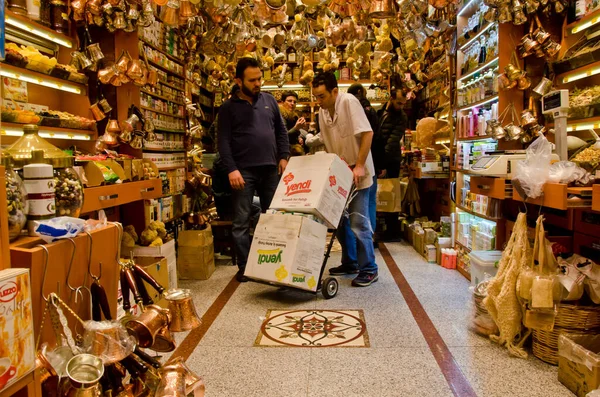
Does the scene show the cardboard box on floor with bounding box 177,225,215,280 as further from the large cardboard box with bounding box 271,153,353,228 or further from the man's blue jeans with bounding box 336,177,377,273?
the man's blue jeans with bounding box 336,177,377,273

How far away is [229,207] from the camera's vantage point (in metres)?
4.63

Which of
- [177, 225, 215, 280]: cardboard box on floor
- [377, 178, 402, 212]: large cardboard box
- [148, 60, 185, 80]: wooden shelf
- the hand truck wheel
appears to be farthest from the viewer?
[377, 178, 402, 212]: large cardboard box

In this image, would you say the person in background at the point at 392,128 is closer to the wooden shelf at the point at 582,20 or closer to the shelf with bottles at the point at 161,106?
the wooden shelf at the point at 582,20

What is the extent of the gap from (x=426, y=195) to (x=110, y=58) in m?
4.03

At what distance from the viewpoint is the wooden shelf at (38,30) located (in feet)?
9.27

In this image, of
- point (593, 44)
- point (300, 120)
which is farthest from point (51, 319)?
point (300, 120)

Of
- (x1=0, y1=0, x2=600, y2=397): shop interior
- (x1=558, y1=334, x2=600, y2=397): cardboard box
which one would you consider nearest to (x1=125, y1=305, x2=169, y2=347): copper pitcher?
(x1=0, y1=0, x2=600, y2=397): shop interior

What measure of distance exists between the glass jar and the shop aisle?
995mm

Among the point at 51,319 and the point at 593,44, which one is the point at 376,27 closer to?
the point at 593,44

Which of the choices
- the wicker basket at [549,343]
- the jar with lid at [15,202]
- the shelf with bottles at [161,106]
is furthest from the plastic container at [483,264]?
the shelf with bottles at [161,106]

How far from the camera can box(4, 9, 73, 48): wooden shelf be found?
283 cm

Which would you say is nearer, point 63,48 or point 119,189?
point 119,189

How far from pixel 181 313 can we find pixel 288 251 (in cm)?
160

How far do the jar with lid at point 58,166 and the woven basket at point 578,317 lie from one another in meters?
2.04
